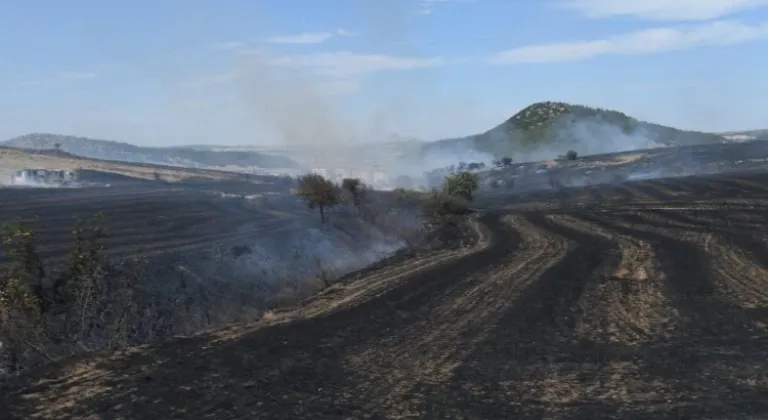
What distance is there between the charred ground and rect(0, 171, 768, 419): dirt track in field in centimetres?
5

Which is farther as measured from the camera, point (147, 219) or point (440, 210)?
point (440, 210)

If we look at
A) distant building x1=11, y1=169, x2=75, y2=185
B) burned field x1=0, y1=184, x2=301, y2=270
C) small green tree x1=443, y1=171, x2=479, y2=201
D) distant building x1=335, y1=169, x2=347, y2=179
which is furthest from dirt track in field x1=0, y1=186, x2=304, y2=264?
distant building x1=335, y1=169, x2=347, y2=179

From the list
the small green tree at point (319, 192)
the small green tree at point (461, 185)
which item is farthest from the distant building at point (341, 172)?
the small green tree at point (319, 192)

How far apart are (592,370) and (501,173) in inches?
4445

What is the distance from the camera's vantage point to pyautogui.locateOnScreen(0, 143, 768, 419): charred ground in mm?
11492

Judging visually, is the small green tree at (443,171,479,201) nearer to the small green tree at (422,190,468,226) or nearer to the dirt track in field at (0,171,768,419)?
the small green tree at (422,190,468,226)

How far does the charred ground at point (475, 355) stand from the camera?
1149 centimetres

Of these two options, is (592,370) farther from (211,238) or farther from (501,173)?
(501,173)

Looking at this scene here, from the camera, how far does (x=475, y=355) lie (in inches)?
573

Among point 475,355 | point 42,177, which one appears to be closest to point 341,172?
point 42,177

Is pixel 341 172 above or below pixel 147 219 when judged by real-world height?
above

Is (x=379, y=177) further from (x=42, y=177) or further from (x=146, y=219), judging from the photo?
(x=146, y=219)

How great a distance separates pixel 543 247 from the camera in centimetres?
3353

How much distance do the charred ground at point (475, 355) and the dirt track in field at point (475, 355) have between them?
0.16 ft
